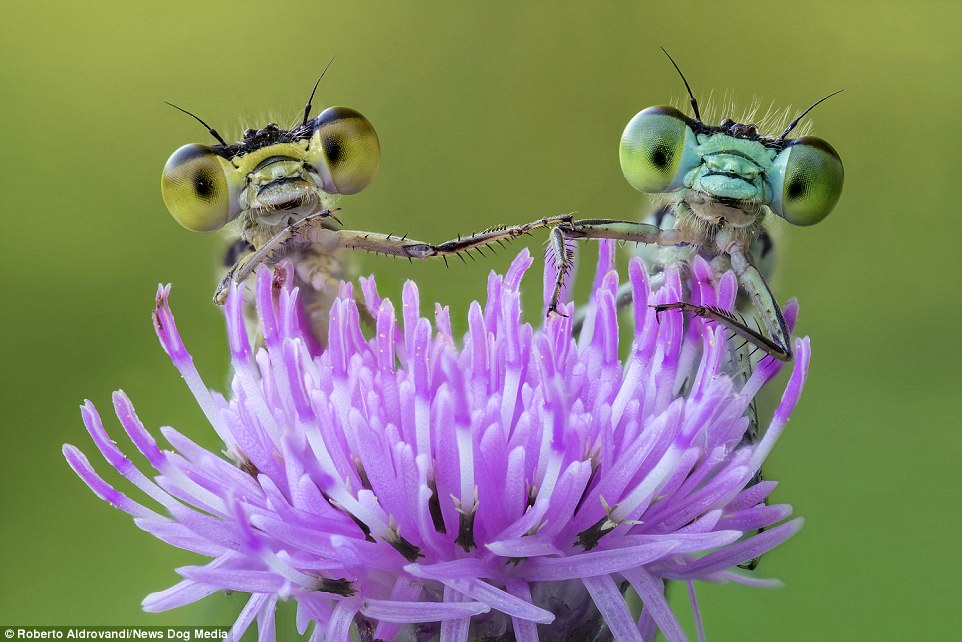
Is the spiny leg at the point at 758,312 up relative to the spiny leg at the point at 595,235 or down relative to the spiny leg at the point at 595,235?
down

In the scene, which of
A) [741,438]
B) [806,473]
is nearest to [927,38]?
[806,473]

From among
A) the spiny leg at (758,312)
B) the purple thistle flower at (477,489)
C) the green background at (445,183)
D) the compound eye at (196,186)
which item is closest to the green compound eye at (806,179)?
the spiny leg at (758,312)

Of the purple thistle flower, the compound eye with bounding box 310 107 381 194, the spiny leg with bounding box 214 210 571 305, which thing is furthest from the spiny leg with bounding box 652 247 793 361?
the compound eye with bounding box 310 107 381 194

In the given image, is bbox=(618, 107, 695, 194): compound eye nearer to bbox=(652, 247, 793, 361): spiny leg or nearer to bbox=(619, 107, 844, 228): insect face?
bbox=(619, 107, 844, 228): insect face

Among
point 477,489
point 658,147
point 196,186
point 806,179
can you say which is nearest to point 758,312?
point 806,179

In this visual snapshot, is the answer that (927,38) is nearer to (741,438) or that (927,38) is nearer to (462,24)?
(462,24)

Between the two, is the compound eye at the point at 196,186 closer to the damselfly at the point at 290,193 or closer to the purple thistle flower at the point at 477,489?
the damselfly at the point at 290,193
